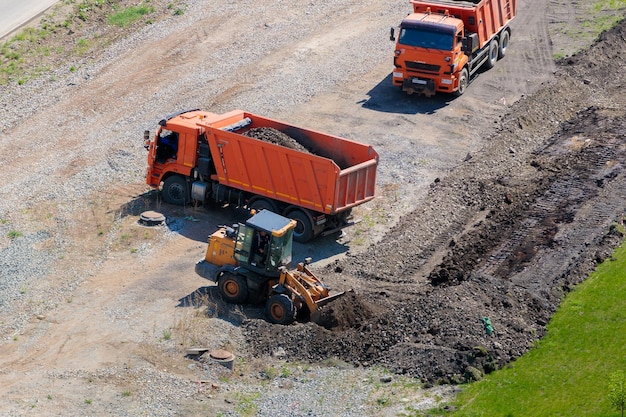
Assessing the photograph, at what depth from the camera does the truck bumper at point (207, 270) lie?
81.1 ft

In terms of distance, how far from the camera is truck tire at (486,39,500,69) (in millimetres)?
38406

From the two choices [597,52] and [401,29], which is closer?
[401,29]

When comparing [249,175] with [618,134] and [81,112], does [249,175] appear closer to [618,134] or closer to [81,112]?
[81,112]

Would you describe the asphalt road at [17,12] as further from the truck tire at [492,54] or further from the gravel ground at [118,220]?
the truck tire at [492,54]

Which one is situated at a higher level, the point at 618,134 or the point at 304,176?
the point at 304,176

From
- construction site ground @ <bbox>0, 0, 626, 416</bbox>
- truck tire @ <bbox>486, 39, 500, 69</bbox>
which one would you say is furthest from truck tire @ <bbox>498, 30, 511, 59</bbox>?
construction site ground @ <bbox>0, 0, 626, 416</bbox>

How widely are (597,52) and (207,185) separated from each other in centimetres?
1858

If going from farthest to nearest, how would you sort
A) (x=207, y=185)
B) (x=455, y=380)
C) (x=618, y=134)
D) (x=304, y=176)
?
(x=618, y=134), (x=207, y=185), (x=304, y=176), (x=455, y=380)

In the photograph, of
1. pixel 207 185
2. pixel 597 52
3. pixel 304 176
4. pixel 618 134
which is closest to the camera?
pixel 304 176

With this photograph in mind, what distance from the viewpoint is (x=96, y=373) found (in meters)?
21.0

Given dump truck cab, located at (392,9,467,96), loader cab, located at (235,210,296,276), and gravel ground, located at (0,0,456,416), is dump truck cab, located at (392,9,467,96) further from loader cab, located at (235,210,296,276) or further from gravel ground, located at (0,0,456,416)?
loader cab, located at (235,210,296,276)

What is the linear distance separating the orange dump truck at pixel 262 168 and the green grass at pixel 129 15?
13.4 metres

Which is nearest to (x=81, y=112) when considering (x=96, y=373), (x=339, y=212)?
(x=339, y=212)

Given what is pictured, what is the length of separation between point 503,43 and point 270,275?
19873mm
